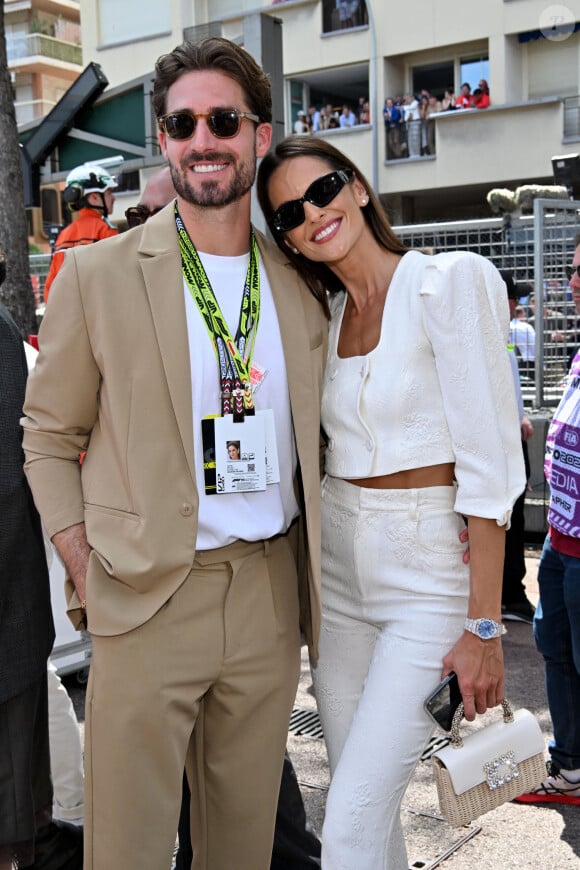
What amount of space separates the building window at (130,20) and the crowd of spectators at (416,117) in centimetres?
857

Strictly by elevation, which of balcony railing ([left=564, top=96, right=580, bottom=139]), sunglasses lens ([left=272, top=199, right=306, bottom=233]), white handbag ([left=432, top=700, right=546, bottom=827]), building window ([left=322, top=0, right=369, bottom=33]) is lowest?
white handbag ([left=432, top=700, right=546, bottom=827])

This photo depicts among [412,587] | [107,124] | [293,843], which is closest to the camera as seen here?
[412,587]

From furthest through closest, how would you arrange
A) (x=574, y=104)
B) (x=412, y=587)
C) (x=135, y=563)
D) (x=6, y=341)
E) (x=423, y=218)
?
(x=423, y=218), (x=574, y=104), (x=6, y=341), (x=412, y=587), (x=135, y=563)

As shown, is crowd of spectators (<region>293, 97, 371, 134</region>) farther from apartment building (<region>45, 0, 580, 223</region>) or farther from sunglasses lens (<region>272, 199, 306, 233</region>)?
sunglasses lens (<region>272, 199, 306, 233</region>)

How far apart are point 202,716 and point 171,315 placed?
101 cm

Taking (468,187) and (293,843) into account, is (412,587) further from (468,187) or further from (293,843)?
(468,187)

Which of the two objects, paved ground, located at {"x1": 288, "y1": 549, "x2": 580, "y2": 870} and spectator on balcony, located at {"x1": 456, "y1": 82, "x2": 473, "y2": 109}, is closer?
paved ground, located at {"x1": 288, "y1": 549, "x2": 580, "y2": 870}

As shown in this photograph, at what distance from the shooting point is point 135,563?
2471 millimetres

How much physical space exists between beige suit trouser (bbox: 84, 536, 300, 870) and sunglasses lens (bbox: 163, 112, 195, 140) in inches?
41.5

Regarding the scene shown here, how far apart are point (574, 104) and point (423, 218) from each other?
576 cm

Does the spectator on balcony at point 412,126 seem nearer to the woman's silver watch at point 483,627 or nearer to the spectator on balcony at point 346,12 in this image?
the spectator on balcony at point 346,12

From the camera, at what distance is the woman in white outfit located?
8.50 ft

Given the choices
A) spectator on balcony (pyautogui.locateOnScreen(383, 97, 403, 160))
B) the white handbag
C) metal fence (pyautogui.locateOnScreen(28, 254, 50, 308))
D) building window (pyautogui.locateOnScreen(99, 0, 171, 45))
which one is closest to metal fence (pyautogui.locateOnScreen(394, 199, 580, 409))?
metal fence (pyautogui.locateOnScreen(28, 254, 50, 308))

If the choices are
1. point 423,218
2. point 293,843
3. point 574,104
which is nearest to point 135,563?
point 293,843
